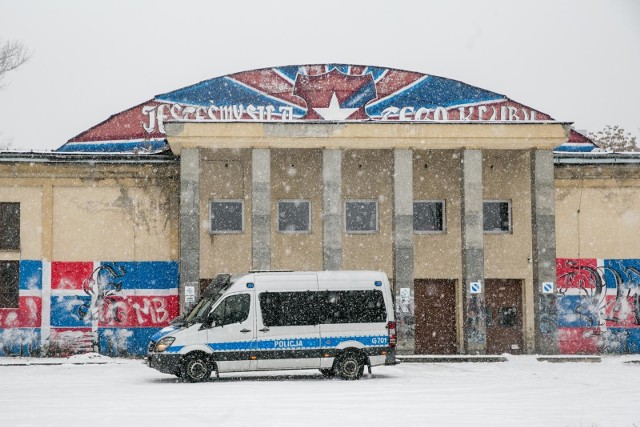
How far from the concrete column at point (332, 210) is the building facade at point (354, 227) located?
1.6 inches

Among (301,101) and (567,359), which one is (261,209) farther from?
(567,359)

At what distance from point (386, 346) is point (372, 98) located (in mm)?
16226

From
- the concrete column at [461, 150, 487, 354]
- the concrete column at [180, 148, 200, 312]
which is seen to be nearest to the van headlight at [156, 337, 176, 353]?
the concrete column at [180, 148, 200, 312]

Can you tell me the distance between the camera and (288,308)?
20.8 meters

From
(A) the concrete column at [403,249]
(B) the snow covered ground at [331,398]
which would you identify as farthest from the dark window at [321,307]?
(A) the concrete column at [403,249]

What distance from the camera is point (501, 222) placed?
97.1ft

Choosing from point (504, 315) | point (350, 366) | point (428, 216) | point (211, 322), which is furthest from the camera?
point (428, 216)

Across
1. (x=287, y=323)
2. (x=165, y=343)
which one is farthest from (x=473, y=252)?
(x=165, y=343)

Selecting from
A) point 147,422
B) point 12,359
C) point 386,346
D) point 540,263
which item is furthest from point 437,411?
point 12,359

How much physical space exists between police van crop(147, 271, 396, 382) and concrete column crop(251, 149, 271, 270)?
548 centimetres

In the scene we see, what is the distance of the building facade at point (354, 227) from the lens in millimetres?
27531

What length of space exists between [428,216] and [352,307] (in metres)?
9.12

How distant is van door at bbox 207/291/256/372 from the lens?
20.1m

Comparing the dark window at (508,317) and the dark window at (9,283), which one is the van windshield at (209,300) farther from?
the dark window at (508,317)
